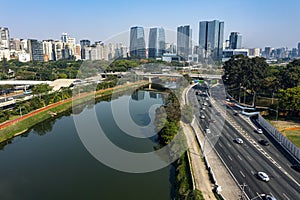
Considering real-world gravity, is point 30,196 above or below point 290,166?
below

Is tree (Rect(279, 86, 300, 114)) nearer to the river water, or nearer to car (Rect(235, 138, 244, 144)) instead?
car (Rect(235, 138, 244, 144))

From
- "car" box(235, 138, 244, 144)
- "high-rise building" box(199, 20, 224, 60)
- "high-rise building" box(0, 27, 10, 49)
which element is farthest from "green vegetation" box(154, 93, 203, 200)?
"high-rise building" box(0, 27, 10, 49)

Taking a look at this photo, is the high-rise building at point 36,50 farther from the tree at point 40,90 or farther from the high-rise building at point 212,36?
the high-rise building at point 212,36

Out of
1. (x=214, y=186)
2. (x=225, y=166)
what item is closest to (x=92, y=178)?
(x=214, y=186)

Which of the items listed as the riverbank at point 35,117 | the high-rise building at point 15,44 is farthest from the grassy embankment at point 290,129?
the high-rise building at point 15,44

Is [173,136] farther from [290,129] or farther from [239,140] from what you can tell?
[290,129]

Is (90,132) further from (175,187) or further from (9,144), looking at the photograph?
(175,187)
